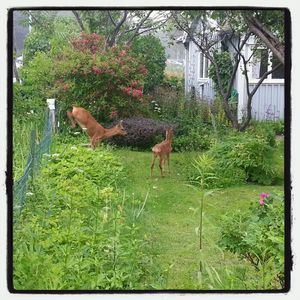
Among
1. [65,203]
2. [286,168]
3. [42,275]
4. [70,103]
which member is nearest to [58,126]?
[70,103]

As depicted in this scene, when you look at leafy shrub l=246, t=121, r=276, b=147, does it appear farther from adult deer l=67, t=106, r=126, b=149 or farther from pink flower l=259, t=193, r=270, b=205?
adult deer l=67, t=106, r=126, b=149

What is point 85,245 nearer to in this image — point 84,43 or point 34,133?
point 34,133

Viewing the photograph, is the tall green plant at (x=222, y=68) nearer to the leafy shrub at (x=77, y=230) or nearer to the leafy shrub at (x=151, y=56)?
the leafy shrub at (x=151, y=56)

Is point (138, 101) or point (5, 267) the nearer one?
point (5, 267)

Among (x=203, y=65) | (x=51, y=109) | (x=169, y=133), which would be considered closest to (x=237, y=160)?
(x=169, y=133)

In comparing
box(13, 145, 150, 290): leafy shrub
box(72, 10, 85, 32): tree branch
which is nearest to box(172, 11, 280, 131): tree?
box(72, 10, 85, 32): tree branch

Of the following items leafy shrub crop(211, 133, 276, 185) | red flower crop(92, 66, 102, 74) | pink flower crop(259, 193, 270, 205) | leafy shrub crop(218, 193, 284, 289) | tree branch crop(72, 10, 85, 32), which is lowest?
leafy shrub crop(218, 193, 284, 289)

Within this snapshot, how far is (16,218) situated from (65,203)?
0.67 feet

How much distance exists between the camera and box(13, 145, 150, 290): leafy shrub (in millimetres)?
2826

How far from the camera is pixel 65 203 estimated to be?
297 centimetres

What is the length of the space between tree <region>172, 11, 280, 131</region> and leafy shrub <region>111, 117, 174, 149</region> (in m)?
0.25

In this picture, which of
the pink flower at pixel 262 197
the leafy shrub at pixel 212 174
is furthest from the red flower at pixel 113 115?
the pink flower at pixel 262 197

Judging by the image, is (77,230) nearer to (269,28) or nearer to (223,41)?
(223,41)

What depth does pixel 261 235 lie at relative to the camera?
2906 millimetres
